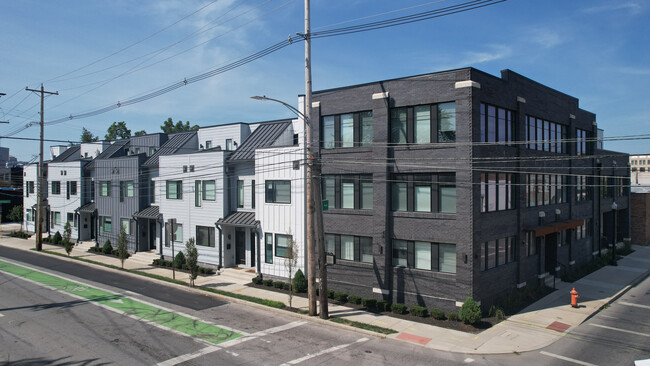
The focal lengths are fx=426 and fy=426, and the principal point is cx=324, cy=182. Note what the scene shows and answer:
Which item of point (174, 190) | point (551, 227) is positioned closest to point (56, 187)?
point (174, 190)

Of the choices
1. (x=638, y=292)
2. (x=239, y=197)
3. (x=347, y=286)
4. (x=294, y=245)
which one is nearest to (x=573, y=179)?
(x=638, y=292)

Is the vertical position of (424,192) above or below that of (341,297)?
above

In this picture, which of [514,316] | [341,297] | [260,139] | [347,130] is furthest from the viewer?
[260,139]

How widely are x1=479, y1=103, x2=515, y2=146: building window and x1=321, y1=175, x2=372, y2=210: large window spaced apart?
227 inches

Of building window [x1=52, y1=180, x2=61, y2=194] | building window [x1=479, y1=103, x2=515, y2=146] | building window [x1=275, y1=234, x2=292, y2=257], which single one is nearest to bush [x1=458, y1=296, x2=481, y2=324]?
building window [x1=479, y1=103, x2=515, y2=146]

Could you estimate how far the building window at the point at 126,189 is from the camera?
35.7 m

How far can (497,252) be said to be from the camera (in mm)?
19844

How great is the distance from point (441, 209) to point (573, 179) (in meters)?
14.5

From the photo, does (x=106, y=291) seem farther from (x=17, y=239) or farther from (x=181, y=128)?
(x=181, y=128)

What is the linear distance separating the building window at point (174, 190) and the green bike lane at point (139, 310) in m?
8.75

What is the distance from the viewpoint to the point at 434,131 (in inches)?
744

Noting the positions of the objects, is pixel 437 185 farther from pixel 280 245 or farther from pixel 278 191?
pixel 280 245

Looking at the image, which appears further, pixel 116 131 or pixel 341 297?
pixel 116 131

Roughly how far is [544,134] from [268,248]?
17.2 metres
